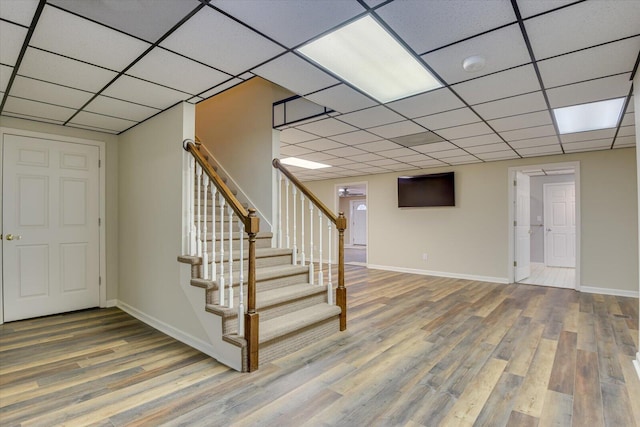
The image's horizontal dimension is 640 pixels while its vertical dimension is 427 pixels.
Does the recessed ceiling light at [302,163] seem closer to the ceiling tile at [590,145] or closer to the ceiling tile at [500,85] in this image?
the ceiling tile at [500,85]

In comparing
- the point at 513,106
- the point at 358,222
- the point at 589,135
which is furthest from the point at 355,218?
the point at 513,106

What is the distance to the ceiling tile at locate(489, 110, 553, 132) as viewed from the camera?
11.2ft

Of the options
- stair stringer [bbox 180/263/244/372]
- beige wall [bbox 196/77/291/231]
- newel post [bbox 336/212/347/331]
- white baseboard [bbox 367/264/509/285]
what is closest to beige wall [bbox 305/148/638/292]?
white baseboard [bbox 367/264/509/285]

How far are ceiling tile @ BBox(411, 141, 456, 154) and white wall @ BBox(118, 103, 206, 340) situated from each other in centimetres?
326

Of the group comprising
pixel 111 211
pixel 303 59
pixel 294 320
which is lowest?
pixel 294 320

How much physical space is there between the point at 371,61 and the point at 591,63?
155 cm

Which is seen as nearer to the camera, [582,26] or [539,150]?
[582,26]

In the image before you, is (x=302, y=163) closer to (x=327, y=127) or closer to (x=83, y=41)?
(x=327, y=127)

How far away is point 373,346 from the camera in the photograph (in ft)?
9.60

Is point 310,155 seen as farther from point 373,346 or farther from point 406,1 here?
point 406,1

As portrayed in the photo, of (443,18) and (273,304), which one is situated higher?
(443,18)

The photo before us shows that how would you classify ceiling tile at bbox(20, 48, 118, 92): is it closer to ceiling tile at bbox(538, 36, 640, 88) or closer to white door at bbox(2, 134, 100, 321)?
white door at bbox(2, 134, 100, 321)

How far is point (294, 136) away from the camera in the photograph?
434 centimetres

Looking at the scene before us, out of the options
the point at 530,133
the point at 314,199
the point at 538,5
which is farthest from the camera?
the point at 530,133
